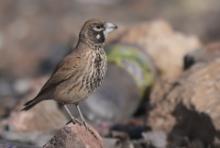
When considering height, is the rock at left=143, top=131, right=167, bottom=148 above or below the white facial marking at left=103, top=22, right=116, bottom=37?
below

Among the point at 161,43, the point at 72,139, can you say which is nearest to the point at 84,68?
the point at 72,139

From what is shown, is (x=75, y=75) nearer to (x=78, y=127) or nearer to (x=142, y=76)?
(x=78, y=127)

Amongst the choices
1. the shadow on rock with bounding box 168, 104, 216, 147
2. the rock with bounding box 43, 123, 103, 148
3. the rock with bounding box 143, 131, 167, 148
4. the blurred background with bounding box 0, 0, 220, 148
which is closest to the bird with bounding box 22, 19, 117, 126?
the rock with bounding box 43, 123, 103, 148

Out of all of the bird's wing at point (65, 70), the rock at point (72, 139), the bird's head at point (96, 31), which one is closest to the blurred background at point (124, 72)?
the bird's wing at point (65, 70)

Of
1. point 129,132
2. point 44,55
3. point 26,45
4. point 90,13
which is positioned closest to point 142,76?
point 129,132

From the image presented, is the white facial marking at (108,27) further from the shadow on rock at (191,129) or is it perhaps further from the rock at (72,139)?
the shadow on rock at (191,129)

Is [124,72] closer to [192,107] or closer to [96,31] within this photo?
[192,107]

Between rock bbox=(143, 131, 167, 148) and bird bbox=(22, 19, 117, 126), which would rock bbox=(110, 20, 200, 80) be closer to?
rock bbox=(143, 131, 167, 148)
